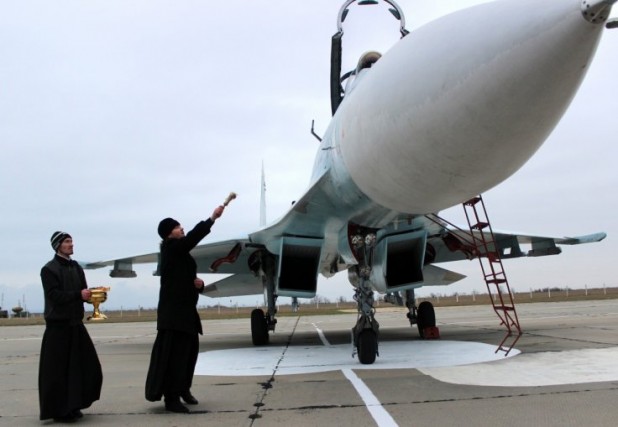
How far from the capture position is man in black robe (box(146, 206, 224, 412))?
3.92m

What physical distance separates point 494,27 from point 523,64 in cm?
29

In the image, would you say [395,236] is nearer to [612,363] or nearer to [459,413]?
[612,363]

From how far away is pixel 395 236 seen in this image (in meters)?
6.54

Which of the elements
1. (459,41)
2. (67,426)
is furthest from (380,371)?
(459,41)

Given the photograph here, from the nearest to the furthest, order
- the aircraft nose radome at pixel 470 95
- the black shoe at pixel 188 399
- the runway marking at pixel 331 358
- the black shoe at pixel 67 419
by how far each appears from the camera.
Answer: the aircraft nose radome at pixel 470 95 < the black shoe at pixel 67 419 < the black shoe at pixel 188 399 < the runway marking at pixel 331 358

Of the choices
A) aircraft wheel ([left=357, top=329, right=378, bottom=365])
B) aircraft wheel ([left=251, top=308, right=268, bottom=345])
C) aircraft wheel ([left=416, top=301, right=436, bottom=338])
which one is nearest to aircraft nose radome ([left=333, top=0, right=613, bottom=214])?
aircraft wheel ([left=357, top=329, right=378, bottom=365])

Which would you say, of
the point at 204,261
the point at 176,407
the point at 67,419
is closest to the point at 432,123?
the point at 176,407

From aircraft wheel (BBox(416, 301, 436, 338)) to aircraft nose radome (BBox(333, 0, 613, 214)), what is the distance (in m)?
5.86

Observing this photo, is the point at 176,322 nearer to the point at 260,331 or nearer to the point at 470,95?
the point at 470,95

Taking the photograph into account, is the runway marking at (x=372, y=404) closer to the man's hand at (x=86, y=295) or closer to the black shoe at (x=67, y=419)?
the black shoe at (x=67, y=419)

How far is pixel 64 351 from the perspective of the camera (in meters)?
3.84

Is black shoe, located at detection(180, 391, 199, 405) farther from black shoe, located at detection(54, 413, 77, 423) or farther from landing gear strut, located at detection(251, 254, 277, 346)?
landing gear strut, located at detection(251, 254, 277, 346)

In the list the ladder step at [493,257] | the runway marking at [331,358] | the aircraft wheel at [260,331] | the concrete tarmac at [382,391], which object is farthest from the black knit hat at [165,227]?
the aircraft wheel at [260,331]

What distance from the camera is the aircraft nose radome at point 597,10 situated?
2580 millimetres
